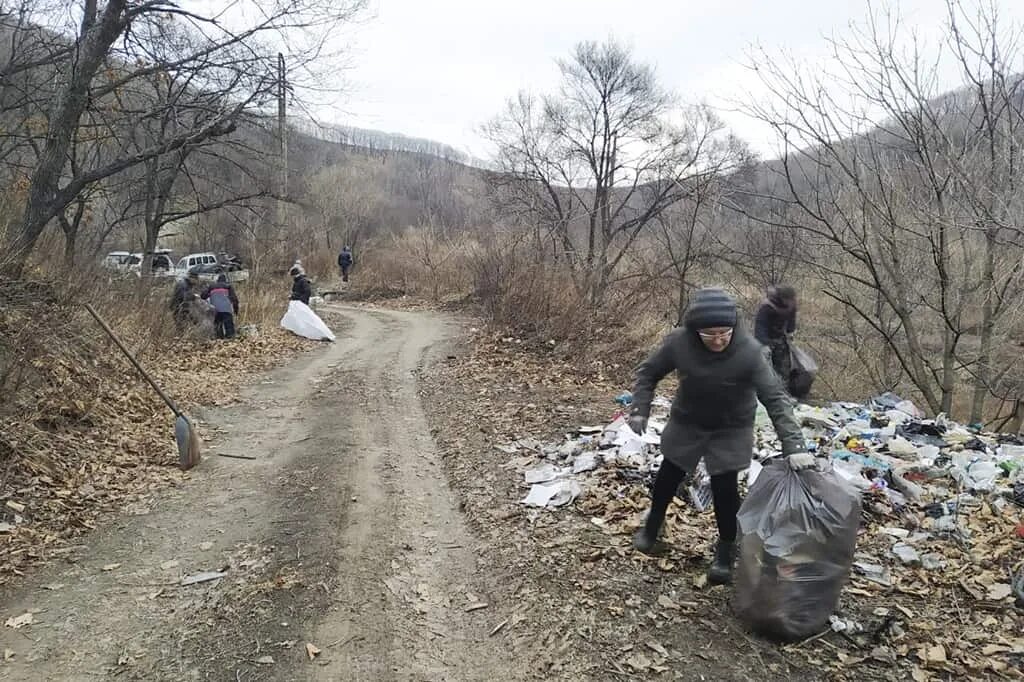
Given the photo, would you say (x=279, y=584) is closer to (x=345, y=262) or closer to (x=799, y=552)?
(x=799, y=552)

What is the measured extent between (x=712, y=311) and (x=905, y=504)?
269cm

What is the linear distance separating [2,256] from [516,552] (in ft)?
19.3

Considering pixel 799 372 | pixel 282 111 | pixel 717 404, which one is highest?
pixel 282 111

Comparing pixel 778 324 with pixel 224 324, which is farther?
pixel 224 324

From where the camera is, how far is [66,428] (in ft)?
20.7

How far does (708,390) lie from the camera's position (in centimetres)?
354

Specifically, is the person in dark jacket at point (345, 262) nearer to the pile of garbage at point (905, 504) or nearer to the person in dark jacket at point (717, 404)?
the pile of garbage at point (905, 504)

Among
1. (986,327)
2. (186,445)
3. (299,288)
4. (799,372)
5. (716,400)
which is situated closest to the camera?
(716,400)

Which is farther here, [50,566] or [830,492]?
[50,566]

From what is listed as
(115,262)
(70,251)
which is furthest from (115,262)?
(70,251)

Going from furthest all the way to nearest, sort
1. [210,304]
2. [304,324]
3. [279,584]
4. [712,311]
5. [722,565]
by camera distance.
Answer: [304,324] < [210,304] < [279,584] < [722,565] < [712,311]

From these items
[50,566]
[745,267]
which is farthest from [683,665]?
[745,267]

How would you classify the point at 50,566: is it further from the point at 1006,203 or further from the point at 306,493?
the point at 1006,203

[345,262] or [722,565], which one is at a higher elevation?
[345,262]
